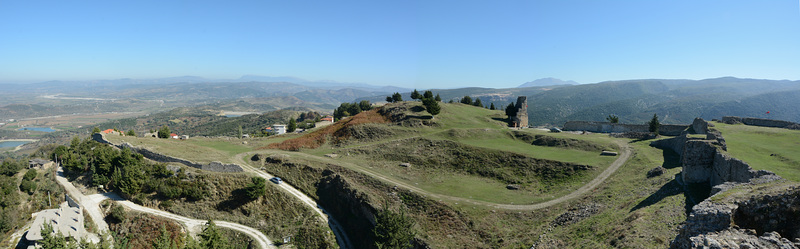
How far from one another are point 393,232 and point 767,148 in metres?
28.0

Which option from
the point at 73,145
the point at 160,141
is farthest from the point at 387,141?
the point at 73,145

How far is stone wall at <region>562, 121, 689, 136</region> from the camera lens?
41406mm

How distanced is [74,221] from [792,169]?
56319 millimetres

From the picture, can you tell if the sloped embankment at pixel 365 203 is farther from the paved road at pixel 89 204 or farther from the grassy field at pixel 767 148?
the paved road at pixel 89 204

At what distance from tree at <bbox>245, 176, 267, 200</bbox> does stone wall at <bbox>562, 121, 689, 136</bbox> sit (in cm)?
4507

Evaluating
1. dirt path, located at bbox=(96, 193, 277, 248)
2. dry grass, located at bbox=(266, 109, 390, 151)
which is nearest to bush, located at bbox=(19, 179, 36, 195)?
dirt path, located at bbox=(96, 193, 277, 248)

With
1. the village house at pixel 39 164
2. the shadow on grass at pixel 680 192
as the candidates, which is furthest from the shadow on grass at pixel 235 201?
Result: the village house at pixel 39 164

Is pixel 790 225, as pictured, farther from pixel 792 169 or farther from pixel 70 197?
pixel 70 197

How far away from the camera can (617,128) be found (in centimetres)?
4731

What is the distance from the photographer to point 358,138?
4734 cm

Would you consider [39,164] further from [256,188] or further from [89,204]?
[256,188]

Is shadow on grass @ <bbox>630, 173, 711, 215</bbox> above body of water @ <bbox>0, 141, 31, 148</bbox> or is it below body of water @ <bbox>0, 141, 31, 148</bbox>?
above

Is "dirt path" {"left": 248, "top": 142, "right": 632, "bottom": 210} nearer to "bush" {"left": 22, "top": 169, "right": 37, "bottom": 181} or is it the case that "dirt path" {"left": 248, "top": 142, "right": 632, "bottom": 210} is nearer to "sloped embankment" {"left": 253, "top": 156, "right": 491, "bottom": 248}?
"sloped embankment" {"left": 253, "top": 156, "right": 491, "bottom": 248}

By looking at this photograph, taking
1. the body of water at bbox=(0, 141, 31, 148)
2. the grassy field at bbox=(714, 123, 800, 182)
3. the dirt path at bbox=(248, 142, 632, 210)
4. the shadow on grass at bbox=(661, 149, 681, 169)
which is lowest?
the body of water at bbox=(0, 141, 31, 148)
